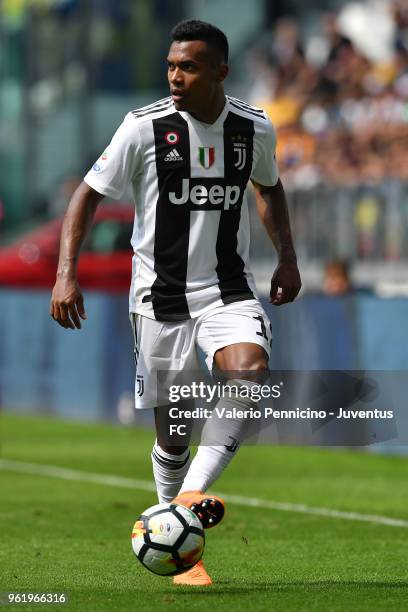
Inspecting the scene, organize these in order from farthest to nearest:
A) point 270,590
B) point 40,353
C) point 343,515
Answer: point 40,353 → point 343,515 → point 270,590

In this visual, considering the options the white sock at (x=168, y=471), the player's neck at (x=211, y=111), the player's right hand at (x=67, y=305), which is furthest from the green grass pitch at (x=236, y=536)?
the player's neck at (x=211, y=111)

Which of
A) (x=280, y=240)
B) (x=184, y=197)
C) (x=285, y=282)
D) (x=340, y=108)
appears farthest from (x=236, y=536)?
(x=340, y=108)

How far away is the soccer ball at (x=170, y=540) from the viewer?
652cm

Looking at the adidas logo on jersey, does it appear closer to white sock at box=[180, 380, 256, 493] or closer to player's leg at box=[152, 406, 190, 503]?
white sock at box=[180, 380, 256, 493]

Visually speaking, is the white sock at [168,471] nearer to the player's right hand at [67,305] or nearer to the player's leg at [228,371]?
the player's leg at [228,371]

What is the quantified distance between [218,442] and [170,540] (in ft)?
1.80

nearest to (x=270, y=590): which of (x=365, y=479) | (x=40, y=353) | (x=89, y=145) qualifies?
(x=365, y=479)

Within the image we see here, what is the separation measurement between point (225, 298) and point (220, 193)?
0.46 metres

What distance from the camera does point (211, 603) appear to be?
666cm

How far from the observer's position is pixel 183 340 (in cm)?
718

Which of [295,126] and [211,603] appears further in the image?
[295,126]

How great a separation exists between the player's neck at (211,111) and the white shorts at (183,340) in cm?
82

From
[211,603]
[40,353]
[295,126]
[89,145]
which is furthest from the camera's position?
[89,145]

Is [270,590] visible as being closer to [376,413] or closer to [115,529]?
[376,413]
